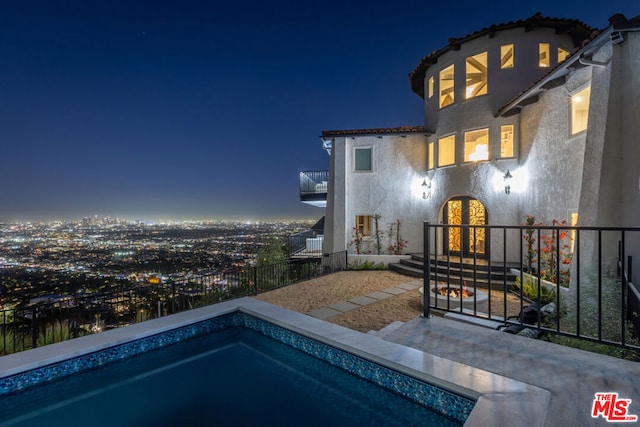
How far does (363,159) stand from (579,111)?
7833mm

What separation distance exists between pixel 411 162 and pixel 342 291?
757 centimetres

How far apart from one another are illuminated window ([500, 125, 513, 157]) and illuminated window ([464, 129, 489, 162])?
1.68ft

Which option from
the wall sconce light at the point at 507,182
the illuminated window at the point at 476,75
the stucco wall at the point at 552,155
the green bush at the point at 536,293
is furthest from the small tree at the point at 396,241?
the illuminated window at the point at 476,75

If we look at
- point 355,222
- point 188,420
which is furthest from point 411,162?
point 188,420

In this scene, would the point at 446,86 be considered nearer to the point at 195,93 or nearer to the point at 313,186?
the point at 313,186

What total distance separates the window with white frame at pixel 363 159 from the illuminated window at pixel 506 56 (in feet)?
20.3

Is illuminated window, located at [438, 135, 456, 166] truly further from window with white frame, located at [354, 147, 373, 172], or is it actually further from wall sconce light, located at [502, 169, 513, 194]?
window with white frame, located at [354, 147, 373, 172]

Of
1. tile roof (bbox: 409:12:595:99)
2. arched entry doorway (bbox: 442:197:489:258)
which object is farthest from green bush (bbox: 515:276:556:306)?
tile roof (bbox: 409:12:595:99)

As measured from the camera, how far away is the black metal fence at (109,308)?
5.47 metres

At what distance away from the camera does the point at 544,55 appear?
37.0ft

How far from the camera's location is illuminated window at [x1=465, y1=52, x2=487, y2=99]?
11.8m

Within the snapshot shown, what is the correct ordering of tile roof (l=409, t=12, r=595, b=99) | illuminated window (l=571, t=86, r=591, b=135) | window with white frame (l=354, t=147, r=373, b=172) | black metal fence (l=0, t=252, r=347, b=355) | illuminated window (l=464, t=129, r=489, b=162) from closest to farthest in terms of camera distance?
black metal fence (l=0, t=252, r=347, b=355), illuminated window (l=571, t=86, r=591, b=135), tile roof (l=409, t=12, r=595, b=99), illuminated window (l=464, t=129, r=489, b=162), window with white frame (l=354, t=147, r=373, b=172)

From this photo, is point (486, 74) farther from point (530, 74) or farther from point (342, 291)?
point (342, 291)

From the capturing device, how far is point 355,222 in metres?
14.1
